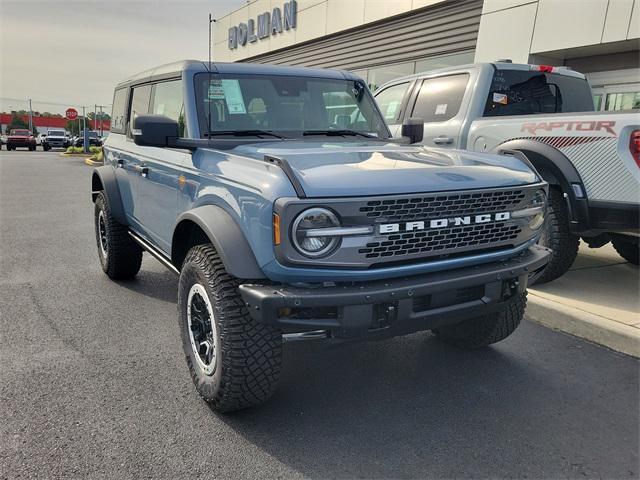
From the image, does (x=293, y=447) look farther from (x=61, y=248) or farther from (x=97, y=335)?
(x=61, y=248)

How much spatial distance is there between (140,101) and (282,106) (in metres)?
1.66

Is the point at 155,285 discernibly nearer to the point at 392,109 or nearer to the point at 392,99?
the point at 392,109

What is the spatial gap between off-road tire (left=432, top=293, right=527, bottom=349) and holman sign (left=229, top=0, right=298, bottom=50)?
54.2 feet

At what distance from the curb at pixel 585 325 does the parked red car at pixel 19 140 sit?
135 ft

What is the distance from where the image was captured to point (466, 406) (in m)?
2.95

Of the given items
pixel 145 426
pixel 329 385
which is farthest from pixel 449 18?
pixel 145 426

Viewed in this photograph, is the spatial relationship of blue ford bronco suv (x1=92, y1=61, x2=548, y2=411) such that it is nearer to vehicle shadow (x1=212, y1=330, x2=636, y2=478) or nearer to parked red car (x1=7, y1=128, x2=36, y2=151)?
vehicle shadow (x1=212, y1=330, x2=636, y2=478)

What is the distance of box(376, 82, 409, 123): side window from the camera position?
648 centimetres

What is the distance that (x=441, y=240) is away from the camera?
259 cm

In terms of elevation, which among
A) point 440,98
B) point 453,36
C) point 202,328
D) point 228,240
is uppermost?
point 453,36

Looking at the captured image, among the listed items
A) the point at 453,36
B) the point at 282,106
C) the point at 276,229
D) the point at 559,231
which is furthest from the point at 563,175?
the point at 453,36

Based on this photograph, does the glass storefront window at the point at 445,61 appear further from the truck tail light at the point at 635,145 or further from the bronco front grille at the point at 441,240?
the bronco front grille at the point at 441,240

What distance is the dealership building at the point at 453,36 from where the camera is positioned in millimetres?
8344

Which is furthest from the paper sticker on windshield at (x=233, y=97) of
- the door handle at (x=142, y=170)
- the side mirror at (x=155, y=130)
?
the door handle at (x=142, y=170)
